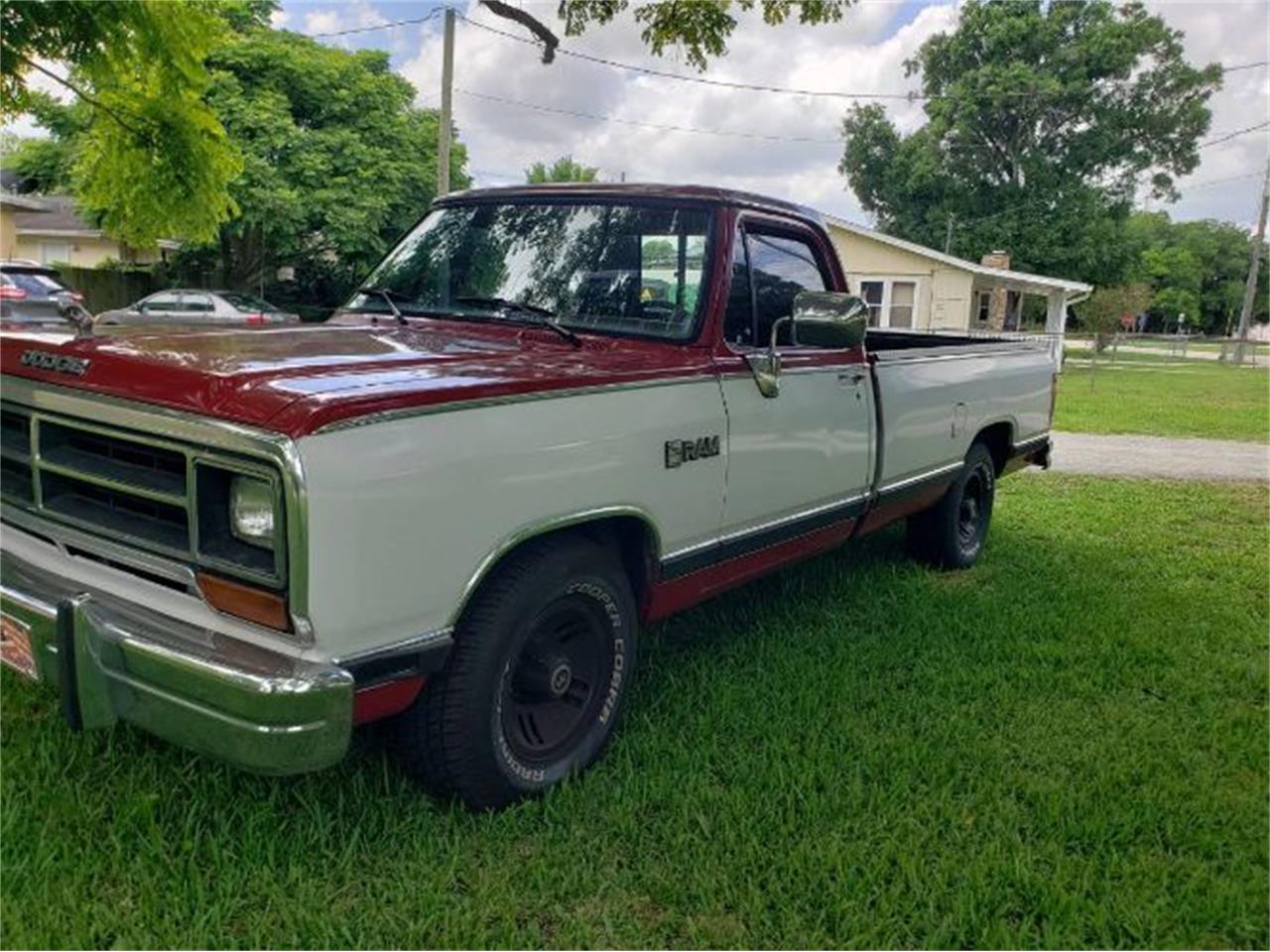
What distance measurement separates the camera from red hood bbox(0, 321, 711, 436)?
7.74 feet

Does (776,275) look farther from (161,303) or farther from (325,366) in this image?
(161,303)

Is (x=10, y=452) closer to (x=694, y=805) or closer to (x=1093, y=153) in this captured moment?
(x=694, y=805)

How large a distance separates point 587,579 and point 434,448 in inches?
32.5

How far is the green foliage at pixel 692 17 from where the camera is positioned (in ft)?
24.5

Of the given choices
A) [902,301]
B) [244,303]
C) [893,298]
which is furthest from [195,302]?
[902,301]

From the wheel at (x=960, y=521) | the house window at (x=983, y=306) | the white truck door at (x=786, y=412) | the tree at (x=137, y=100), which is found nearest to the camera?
the white truck door at (x=786, y=412)

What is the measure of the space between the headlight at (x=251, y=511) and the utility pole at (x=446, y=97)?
14116 mm

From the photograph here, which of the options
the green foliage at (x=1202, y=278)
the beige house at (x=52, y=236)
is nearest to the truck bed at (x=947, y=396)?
the beige house at (x=52, y=236)

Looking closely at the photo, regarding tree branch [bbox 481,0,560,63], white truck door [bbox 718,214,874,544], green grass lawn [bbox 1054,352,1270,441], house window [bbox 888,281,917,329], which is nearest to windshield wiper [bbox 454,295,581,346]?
white truck door [bbox 718,214,874,544]

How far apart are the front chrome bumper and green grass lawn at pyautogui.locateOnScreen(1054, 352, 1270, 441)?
12.9 metres

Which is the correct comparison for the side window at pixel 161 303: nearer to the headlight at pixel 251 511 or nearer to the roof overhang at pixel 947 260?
the roof overhang at pixel 947 260

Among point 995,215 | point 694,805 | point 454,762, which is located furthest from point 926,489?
point 995,215

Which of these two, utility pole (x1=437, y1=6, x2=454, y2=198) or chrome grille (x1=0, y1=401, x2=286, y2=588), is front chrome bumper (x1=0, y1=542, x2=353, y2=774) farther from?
utility pole (x1=437, y1=6, x2=454, y2=198)

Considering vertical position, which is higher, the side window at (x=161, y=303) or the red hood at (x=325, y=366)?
the red hood at (x=325, y=366)
